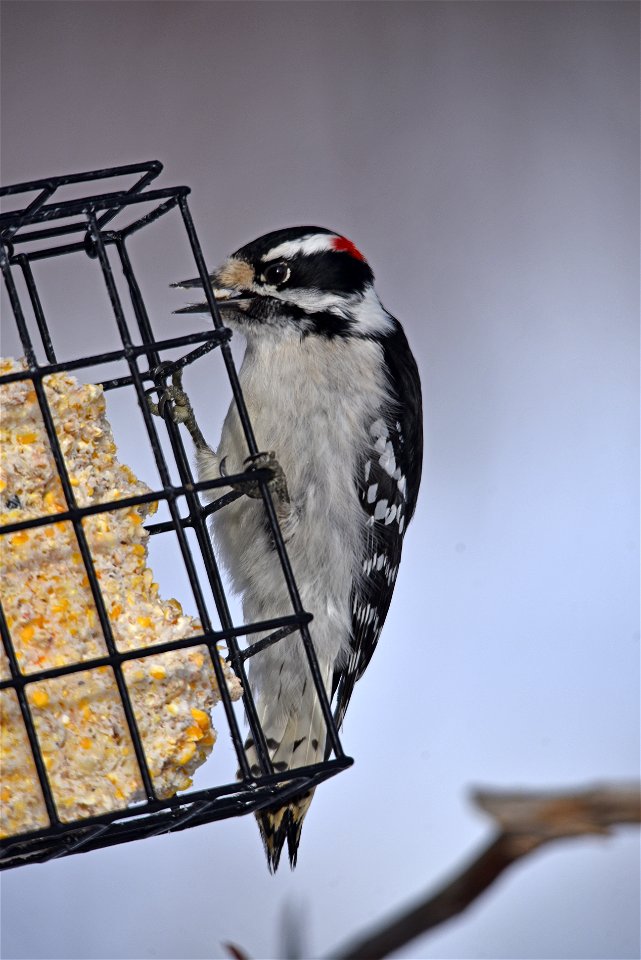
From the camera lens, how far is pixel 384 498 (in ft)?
7.82

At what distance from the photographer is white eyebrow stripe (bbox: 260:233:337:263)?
7.22ft

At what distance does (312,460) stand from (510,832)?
1503 mm

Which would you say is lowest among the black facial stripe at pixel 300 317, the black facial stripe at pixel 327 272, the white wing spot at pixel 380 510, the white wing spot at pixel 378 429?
the white wing spot at pixel 380 510

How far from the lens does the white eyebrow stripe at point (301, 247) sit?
2.20m

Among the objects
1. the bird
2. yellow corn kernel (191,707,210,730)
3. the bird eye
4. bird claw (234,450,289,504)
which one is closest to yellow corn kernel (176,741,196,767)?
yellow corn kernel (191,707,210,730)

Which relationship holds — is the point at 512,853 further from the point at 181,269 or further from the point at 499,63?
the point at 499,63

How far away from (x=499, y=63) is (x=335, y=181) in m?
0.58

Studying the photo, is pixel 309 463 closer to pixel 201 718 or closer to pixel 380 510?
pixel 380 510

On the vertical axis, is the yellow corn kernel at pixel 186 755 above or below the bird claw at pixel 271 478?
below

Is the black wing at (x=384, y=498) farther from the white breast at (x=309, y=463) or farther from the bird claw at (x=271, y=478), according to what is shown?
the bird claw at (x=271, y=478)

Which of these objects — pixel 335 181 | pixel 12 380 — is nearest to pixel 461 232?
pixel 335 181

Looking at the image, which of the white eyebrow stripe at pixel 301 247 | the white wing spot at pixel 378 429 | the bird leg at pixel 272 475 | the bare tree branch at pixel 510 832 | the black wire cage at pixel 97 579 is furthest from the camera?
the white wing spot at pixel 378 429

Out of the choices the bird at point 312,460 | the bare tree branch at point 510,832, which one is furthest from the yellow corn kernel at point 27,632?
the bare tree branch at point 510,832

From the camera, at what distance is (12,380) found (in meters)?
1.57
